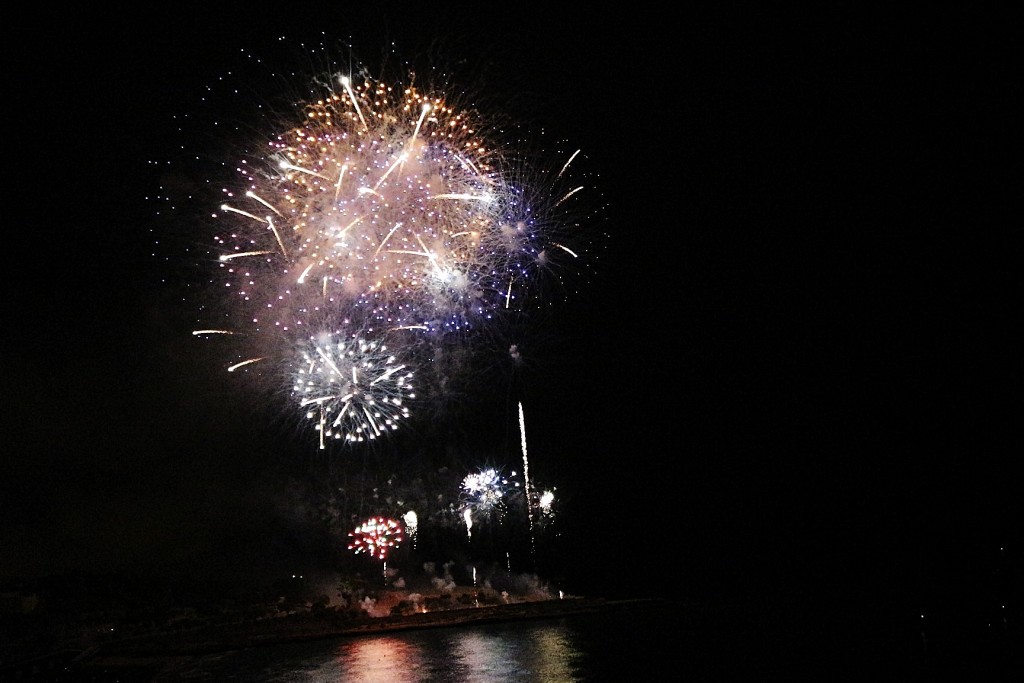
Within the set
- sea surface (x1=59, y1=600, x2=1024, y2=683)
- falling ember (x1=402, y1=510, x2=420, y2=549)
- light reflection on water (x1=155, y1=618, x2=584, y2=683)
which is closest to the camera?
sea surface (x1=59, y1=600, x2=1024, y2=683)

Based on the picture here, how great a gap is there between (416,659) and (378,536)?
10003 millimetres

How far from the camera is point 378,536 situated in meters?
22.8

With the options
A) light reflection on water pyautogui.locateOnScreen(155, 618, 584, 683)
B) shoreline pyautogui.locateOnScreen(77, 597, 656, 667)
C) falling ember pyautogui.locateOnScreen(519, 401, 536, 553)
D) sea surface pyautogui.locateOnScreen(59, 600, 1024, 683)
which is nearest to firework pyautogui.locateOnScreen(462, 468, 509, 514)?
falling ember pyautogui.locateOnScreen(519, 401, 536, 553)

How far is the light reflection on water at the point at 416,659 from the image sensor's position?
1141 cm

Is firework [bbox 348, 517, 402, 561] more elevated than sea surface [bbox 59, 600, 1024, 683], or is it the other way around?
firework [bbox 348, 517, 402, 561]

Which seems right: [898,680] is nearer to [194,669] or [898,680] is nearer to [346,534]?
[194,669]

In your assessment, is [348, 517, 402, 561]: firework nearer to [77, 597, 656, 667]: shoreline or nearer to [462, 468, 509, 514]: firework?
[77, 597, 656, 667]: shoreline

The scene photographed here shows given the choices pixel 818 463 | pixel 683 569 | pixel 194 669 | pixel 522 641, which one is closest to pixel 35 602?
pixel 194 669

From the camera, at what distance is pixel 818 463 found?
84.1 ft

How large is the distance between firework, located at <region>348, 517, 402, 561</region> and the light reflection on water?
6408 mm

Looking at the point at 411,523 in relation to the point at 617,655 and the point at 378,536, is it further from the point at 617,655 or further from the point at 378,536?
the point at 617,655

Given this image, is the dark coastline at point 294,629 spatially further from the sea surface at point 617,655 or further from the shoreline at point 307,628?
the sea surface at point 617,655

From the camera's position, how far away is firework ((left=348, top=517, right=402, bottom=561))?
74.7 ft

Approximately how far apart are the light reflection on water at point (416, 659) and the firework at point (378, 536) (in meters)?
6.41
